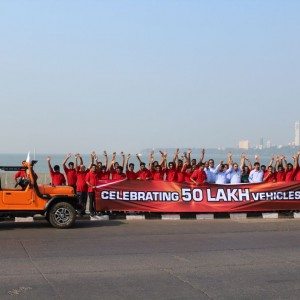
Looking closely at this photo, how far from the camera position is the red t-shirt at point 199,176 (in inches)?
701

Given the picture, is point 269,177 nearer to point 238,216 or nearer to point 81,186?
point 238,216

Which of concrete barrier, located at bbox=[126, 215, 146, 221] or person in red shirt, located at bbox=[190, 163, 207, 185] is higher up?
person in red shirt, located at bbox=[190, 163, 207, 185]

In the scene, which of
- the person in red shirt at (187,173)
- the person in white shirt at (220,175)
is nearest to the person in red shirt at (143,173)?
the person in red shirt at (187,173)

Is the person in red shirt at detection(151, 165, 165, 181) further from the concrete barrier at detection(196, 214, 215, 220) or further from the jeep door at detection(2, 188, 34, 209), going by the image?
the jeep door at detection(2, 188, 34, 209)

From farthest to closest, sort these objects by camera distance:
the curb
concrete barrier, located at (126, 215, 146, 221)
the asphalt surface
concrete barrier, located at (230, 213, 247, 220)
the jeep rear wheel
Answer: concrete barrier, located at (230, 213, 247, 220) → concrete barrier, located at (126, 215, 146, 221) → the curb → the jeep rear wheel → the asphalt surface

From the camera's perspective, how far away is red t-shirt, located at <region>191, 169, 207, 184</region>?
701 inches

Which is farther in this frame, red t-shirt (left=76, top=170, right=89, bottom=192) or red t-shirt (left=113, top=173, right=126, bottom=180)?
red t-shirt (left=113, top=173, right=126, bottom=180)

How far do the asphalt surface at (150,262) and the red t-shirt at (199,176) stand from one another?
2.55m

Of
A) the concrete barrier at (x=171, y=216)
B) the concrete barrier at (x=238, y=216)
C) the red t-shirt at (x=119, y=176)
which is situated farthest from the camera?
the concrete barrier at (x=238, y=216)

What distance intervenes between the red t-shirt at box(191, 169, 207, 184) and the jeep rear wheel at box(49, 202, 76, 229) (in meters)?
4.47

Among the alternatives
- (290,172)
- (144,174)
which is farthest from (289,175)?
(144,174)

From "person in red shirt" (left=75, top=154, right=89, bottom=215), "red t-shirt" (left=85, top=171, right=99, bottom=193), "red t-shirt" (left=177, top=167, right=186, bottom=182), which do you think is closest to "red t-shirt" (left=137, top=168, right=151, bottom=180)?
"red t-shirt" (left=177, top=167, right=186, bottom=182)

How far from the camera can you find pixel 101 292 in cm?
791

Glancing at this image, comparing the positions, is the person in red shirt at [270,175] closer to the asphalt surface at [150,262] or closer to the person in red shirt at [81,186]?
the asphalt surface at [150,262]
